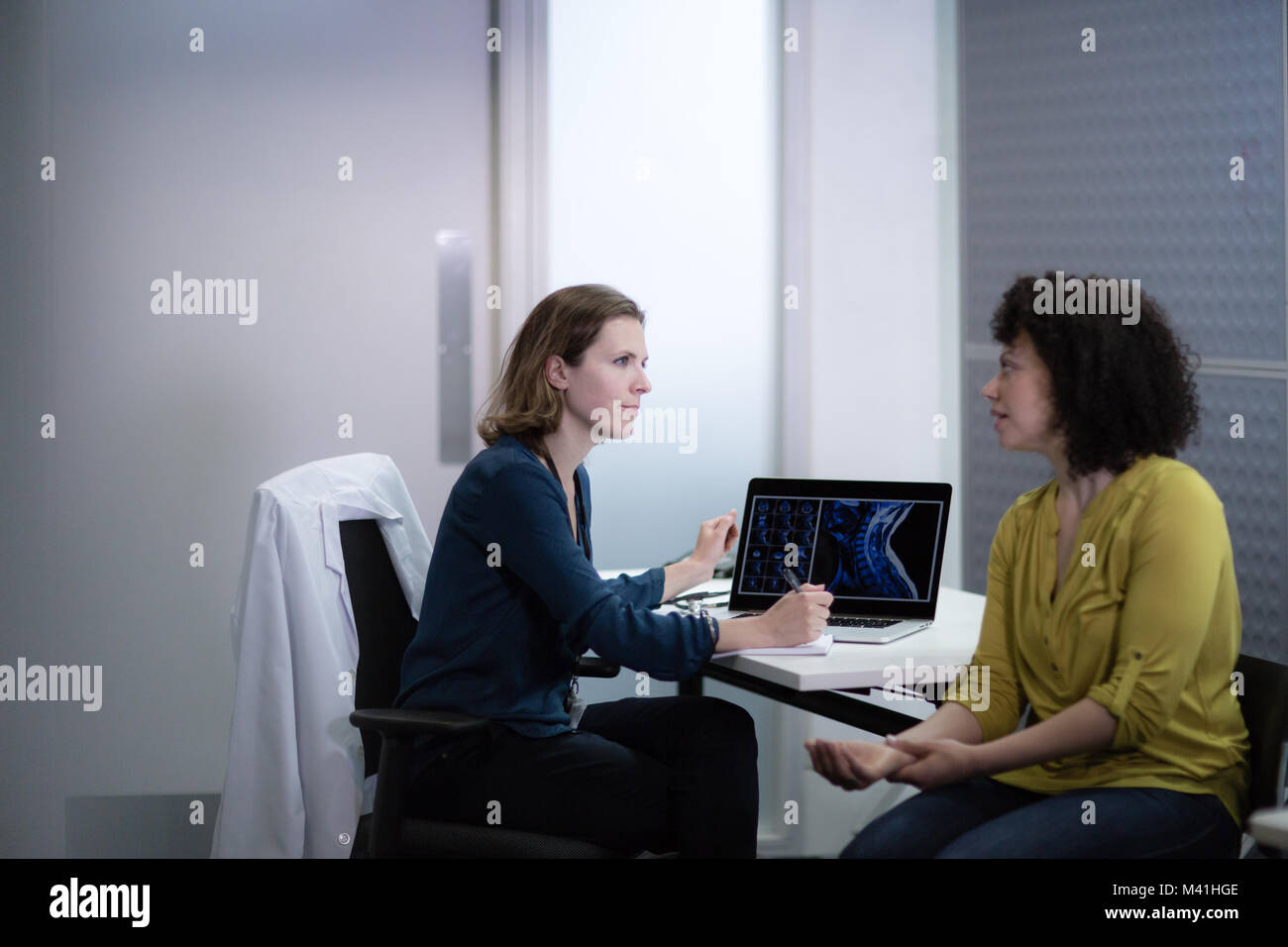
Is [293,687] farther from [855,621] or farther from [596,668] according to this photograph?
[855,621]

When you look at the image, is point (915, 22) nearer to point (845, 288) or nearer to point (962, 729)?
point (845, 288)

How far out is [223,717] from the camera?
3258 mm

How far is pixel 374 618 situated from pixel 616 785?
1.82 ft

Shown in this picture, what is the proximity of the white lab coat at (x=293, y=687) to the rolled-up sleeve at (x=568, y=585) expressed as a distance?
28 cm

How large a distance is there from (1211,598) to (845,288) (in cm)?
186

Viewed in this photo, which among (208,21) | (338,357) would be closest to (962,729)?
(338,357)

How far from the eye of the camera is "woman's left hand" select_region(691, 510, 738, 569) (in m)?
2.45

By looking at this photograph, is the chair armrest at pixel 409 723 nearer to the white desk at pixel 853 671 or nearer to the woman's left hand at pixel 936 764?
the white desk at pixel 853 671

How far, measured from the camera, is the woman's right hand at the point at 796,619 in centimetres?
209

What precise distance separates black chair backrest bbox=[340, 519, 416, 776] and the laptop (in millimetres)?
621

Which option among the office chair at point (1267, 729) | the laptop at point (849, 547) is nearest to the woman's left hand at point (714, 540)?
the laptop at point (849, 547)

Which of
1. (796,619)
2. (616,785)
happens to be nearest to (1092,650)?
(796,619)

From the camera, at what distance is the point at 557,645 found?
6.79ft

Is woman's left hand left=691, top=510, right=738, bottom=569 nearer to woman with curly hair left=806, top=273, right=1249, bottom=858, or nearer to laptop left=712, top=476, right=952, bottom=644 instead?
laptop left=712, top=476, right=952, bottom=644
